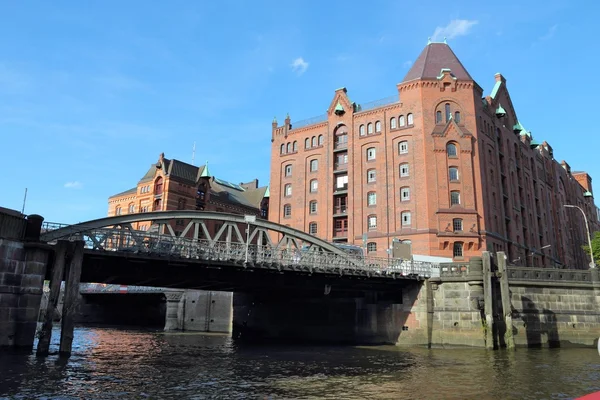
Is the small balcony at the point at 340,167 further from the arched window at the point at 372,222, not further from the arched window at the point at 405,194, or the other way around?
the arched window at the point at 405,194

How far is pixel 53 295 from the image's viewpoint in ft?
76.9

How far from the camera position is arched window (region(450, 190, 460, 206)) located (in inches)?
1970

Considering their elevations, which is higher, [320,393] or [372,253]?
[372,253]

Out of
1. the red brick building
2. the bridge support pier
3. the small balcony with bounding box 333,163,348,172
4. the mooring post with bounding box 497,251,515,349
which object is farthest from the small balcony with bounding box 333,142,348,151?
the mooring post with bounding box 497,251,515,349

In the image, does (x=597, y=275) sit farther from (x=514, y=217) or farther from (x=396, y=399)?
(x=396, y=399)

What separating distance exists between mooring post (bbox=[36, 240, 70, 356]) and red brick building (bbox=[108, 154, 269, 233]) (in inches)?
1761

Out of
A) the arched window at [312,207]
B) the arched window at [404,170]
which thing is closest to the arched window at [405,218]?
the arched window at [404,170]

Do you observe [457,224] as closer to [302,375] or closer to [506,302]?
[506,302]

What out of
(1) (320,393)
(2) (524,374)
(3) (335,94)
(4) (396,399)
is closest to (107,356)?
(1) (320,393)

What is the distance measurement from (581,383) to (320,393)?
10779mm

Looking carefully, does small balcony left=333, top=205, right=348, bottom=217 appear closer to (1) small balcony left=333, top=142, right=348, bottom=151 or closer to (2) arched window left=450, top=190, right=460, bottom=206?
(1) small balcony left=333, top=142, right=348, bottom=151

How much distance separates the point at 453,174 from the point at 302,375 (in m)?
35.6

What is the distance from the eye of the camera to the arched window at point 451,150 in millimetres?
51469

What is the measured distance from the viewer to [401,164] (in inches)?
2124
